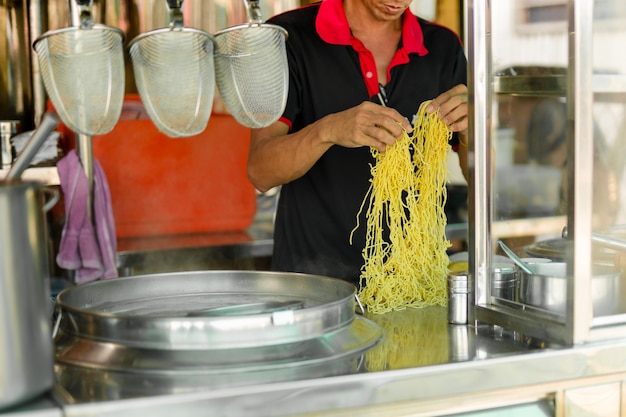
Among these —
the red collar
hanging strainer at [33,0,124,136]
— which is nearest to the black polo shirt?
the red collar

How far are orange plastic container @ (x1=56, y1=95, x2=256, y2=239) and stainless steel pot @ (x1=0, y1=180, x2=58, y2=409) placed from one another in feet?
8.14

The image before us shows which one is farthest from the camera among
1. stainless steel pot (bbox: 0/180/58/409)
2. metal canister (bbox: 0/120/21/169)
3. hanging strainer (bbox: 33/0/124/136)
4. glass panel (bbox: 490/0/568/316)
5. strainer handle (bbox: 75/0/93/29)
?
metal canister (bbox: 0/120/21/169)

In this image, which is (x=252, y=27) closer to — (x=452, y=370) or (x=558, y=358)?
(x=452, y=370)

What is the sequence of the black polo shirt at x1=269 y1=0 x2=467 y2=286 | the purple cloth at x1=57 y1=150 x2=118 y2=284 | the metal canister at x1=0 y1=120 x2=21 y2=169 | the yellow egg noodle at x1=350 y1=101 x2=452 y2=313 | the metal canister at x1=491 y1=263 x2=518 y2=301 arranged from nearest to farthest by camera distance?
the metal canister at x1=491 y1=263 x2=518 y2=301 → the yellow egg noodle at x1=350 y1=101 x2=452 y2=313 → the black polo shirt at x1=269 y1=0 x2=467 y2=286 → the purple cloth at x1=57 y1=150 x2=118 y2=284 → the metal canister at x1=0 y1=120 x2=21 y2=169

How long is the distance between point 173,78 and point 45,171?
212cm

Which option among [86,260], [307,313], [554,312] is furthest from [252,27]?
[86,260]

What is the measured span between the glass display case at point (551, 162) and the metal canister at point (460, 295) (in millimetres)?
20

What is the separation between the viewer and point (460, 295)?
167 cm

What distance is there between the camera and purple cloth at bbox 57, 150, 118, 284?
336 cm

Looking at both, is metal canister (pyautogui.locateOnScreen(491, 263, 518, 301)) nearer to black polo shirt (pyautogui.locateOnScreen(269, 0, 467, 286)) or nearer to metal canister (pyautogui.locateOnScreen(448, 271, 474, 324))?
metal canister (pyautogui.locateOnScreen(448, 271, 474, 324))

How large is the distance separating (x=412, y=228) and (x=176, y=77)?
781 mm

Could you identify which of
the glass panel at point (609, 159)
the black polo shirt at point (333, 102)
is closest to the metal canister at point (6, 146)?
the black polo shirt at point (333, 102)

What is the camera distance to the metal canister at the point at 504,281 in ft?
5.47

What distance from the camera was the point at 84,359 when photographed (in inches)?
53.7
